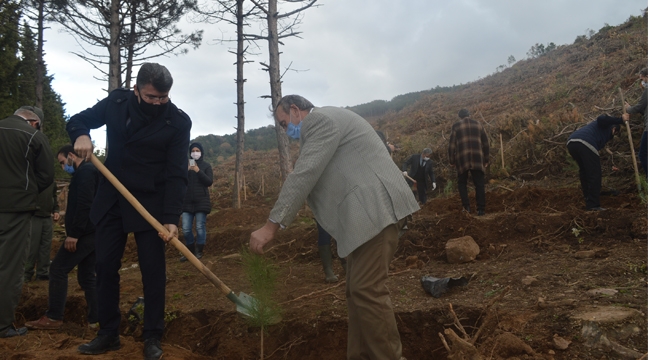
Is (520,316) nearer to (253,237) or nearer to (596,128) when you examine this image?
(253,237)

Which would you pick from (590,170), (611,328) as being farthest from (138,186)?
(590,170)

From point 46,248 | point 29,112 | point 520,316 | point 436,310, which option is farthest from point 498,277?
point 46,248

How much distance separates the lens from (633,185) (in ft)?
27.3

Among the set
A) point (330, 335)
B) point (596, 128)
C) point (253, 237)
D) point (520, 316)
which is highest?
point (596, 128)

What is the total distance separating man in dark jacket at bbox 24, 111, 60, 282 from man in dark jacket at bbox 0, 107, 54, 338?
1.43 metres

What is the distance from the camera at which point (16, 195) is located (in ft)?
12.6

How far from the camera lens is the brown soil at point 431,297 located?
10.5 feet

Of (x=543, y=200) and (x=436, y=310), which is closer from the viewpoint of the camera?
(x=436, y=310)

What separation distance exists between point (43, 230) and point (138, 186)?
444 cm

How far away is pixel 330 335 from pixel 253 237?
1.52 metres

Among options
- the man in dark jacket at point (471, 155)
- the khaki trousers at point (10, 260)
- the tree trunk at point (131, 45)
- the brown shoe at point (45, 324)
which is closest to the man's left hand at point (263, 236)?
the khaki trousers at point (10, 260)

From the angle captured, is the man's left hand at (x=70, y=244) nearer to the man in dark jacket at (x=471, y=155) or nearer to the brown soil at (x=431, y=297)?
the brown soil at (x=431, y=297)

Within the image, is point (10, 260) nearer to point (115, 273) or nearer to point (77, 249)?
point (77, 249)

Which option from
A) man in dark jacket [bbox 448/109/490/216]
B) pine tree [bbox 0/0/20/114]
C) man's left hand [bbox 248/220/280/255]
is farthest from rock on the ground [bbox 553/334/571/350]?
pine tree [bbox 0/0/20/114]
